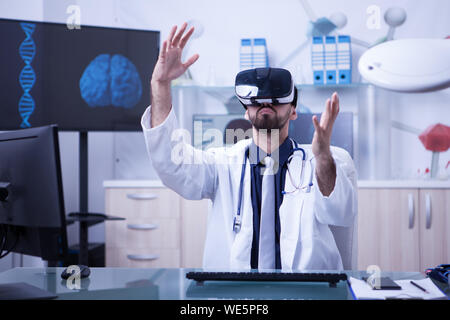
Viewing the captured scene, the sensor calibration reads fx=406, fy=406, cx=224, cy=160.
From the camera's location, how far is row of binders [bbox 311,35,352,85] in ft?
8.21

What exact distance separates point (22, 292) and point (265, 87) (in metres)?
0.81

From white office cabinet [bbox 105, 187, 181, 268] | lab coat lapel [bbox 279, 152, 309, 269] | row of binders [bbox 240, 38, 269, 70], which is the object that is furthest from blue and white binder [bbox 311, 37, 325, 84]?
lab coat lapel [bbox 279, 152, 309, 269]

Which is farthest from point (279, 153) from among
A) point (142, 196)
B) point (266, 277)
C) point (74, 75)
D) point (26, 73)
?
point (26, 73)

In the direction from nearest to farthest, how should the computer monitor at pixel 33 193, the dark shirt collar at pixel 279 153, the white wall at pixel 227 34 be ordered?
1. the computer monitor at pixel 33 193
2. the dark shirt collar at pixel 279 153
3. the white wall at pixel 227 34

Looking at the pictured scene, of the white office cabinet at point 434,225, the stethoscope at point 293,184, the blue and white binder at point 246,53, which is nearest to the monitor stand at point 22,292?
the stethoscope at point 293,184

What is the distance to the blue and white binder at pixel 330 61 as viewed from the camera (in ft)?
8.24

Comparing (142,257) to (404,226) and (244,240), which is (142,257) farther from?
(404,226)

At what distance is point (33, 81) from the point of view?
2273 mm

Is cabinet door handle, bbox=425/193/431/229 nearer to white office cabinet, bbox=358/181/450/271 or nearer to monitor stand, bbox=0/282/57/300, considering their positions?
white office cabinet, bbox=358/181/450/271

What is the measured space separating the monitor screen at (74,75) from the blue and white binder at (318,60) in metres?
0.96

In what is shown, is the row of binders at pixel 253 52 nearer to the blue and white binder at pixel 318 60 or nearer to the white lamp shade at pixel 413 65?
the blue and white binder at pixel 318 60

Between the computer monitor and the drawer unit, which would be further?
the drawer unit

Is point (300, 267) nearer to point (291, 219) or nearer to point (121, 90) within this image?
point (291, 219)
